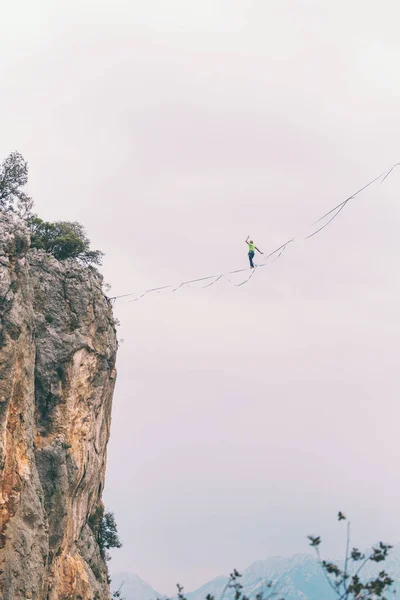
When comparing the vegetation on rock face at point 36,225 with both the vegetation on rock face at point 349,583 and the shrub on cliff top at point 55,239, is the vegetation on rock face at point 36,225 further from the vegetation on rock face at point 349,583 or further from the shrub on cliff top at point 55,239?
the vegetation on rock face at point 349,583

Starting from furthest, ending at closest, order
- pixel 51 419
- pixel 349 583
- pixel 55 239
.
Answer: pixel 55 239 < pixel 51 419 < pixel 349 583

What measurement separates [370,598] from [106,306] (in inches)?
1257

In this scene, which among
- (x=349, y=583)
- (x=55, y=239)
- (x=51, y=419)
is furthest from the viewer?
(x=55, y=239)

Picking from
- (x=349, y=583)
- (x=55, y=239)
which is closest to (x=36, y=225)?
(x=55, y=239)

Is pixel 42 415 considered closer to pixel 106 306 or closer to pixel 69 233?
pixel 106 306

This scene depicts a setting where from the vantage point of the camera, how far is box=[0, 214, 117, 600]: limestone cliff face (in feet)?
95.4

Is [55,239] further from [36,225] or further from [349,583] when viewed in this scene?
[349,583]

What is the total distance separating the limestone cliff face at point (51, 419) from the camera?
29.1m

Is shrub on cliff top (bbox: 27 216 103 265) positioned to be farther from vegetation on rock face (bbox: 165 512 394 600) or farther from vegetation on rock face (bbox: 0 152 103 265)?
vegetation on rock face (bbox: 165 512 394 600)

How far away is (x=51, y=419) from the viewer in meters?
35.9

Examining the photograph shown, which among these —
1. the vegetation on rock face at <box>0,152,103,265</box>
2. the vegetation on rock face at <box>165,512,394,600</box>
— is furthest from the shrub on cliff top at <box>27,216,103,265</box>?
the vegetation on rock face at <box>165,512,394,600</box>

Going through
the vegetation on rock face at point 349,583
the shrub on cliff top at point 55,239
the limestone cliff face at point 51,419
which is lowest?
the vegetation on rock face at point 349,583

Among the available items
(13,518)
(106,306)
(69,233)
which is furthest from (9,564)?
(69,233)

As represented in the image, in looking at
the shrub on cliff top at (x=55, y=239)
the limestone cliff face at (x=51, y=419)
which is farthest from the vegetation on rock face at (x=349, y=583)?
the shrub on cliff top at (x=55, y=239)
